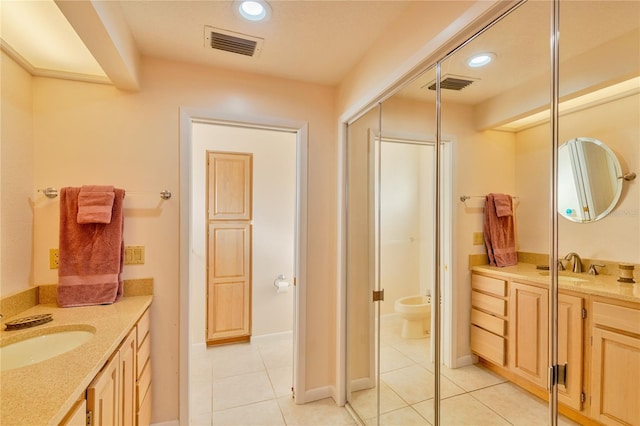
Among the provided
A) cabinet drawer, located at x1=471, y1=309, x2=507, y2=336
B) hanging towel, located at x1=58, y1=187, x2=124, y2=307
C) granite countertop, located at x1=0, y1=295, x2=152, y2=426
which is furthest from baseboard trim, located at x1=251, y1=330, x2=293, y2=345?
cabinet drawer, located at x1=471, y1=309, x2=507, y2=336

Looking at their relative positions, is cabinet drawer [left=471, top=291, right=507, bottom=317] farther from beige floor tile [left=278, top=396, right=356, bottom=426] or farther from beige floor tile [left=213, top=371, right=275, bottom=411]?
beige floor tile [left=213, top=371, right=275, bottom=411]

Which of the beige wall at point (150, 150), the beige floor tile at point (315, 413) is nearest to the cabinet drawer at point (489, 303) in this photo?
the beige wall at point (150, 150)

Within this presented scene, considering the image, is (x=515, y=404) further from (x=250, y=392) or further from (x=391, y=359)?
(x=250, y=392)

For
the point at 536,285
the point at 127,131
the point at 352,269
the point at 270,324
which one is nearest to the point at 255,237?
the point at 270,324

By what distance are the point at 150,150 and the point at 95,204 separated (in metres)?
0.48

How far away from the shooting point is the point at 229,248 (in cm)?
325

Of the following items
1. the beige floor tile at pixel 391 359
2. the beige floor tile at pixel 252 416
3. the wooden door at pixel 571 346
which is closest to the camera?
the wooden door at pixel 571 346

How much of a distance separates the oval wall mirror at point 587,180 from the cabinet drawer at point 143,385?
218cm

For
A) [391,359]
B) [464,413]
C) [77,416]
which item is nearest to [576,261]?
[464,413]

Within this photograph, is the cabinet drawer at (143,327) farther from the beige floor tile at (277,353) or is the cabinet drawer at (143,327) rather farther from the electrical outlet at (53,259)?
the beige floor tile at (277,353)

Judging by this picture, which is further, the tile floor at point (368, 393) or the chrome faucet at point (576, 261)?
the tile floor at point (368, 393)

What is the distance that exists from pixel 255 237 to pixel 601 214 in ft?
9.77

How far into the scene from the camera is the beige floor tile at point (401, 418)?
1631 millimetres

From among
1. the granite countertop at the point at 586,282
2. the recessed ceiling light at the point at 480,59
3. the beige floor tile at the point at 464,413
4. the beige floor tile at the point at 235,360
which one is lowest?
the beige floor tile at the point at 235,360
